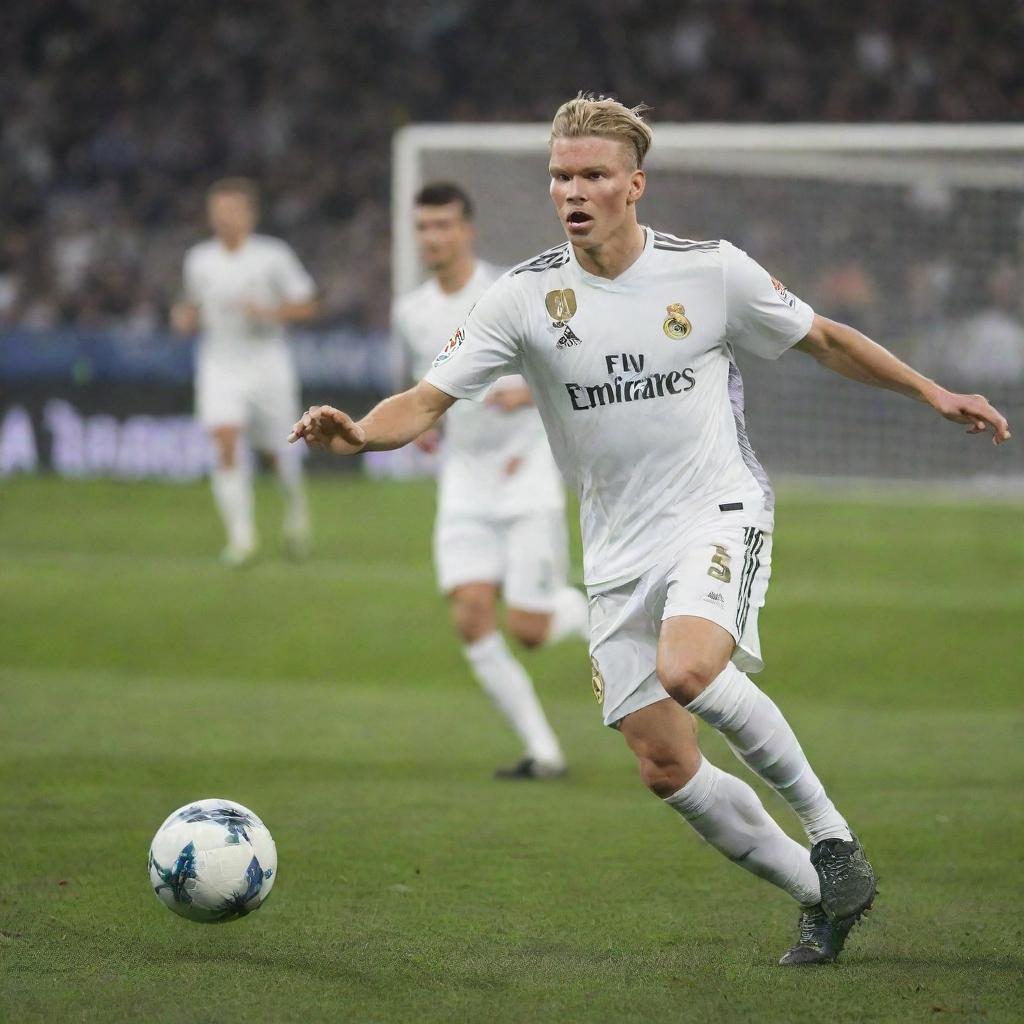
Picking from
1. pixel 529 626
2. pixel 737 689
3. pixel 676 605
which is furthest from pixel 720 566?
pixel 529 626

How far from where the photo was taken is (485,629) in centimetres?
816

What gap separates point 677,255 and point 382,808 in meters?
3.05

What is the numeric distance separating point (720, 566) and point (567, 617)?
402 centimetres

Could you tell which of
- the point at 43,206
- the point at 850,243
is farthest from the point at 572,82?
the point at 850,243

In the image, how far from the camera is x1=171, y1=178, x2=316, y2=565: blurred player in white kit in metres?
14.4

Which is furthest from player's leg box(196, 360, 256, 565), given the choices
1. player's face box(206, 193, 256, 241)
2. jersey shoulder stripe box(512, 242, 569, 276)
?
jersey shoulder stripe box(512, 242, 569, 276)

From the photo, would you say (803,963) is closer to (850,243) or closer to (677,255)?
(677,255)

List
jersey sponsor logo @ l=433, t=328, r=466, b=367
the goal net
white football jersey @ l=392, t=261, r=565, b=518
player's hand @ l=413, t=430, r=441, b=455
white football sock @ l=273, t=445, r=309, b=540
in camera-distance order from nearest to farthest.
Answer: jersey sponsor logo @ l=433, t=328, r=466, b=367, player's hand @ l=413, t=430, r=441, b=455, white football jersey @ l=392, t=261, r=565, b=518, white football sock @ l=273, t=445, r=309, b=540, the goal net

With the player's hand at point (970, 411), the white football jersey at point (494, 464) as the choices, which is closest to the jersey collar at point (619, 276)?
the player's hand at point (970, 411)

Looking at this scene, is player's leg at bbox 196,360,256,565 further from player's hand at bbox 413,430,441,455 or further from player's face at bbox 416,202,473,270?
player's face at bbox 416,202,473,270

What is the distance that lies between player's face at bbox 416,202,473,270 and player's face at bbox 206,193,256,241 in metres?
6.37

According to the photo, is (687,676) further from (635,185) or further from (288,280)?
(288,280)

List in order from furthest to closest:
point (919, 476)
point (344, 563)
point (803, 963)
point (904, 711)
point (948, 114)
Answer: point (948, 114), point (919, 476), point (344, 563), point (904, 711), point (803, 963)

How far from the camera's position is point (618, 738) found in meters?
9.28
